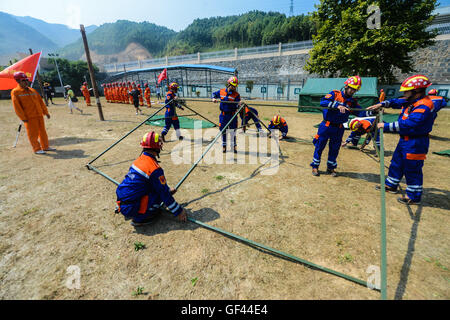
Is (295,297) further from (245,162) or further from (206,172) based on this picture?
(245,162)

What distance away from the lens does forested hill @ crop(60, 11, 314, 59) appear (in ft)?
215

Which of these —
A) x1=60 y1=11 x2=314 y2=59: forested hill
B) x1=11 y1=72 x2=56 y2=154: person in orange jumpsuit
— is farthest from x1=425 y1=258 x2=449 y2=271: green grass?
x1=60 y1=11 x2=314 y2=59: forested hill

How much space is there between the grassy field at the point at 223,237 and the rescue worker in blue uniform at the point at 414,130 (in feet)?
1.77

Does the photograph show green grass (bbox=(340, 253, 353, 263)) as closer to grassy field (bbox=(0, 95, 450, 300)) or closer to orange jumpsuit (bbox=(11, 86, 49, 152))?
grassy field (bbox=(0, 95, 450, 300))

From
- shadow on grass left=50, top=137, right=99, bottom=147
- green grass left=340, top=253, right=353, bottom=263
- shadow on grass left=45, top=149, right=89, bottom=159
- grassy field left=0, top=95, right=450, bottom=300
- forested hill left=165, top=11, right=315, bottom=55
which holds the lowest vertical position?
green grass left=340, top=253, right=353, bottom=263

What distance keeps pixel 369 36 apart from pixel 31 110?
20891mm

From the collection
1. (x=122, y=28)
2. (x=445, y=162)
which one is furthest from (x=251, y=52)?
(x=122, y=28)

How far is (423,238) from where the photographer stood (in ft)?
10.0

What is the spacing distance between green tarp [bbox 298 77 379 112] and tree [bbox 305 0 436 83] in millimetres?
3626

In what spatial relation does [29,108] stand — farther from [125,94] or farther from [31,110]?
[125,94]

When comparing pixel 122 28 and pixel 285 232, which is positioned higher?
pixel 122 28

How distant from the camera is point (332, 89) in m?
14.3

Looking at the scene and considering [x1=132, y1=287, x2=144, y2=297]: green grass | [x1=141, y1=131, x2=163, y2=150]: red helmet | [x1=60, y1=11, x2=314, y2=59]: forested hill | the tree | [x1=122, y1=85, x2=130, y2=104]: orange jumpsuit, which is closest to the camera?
[x1=132, y1=287, x2=144, y2=297]: green grass
